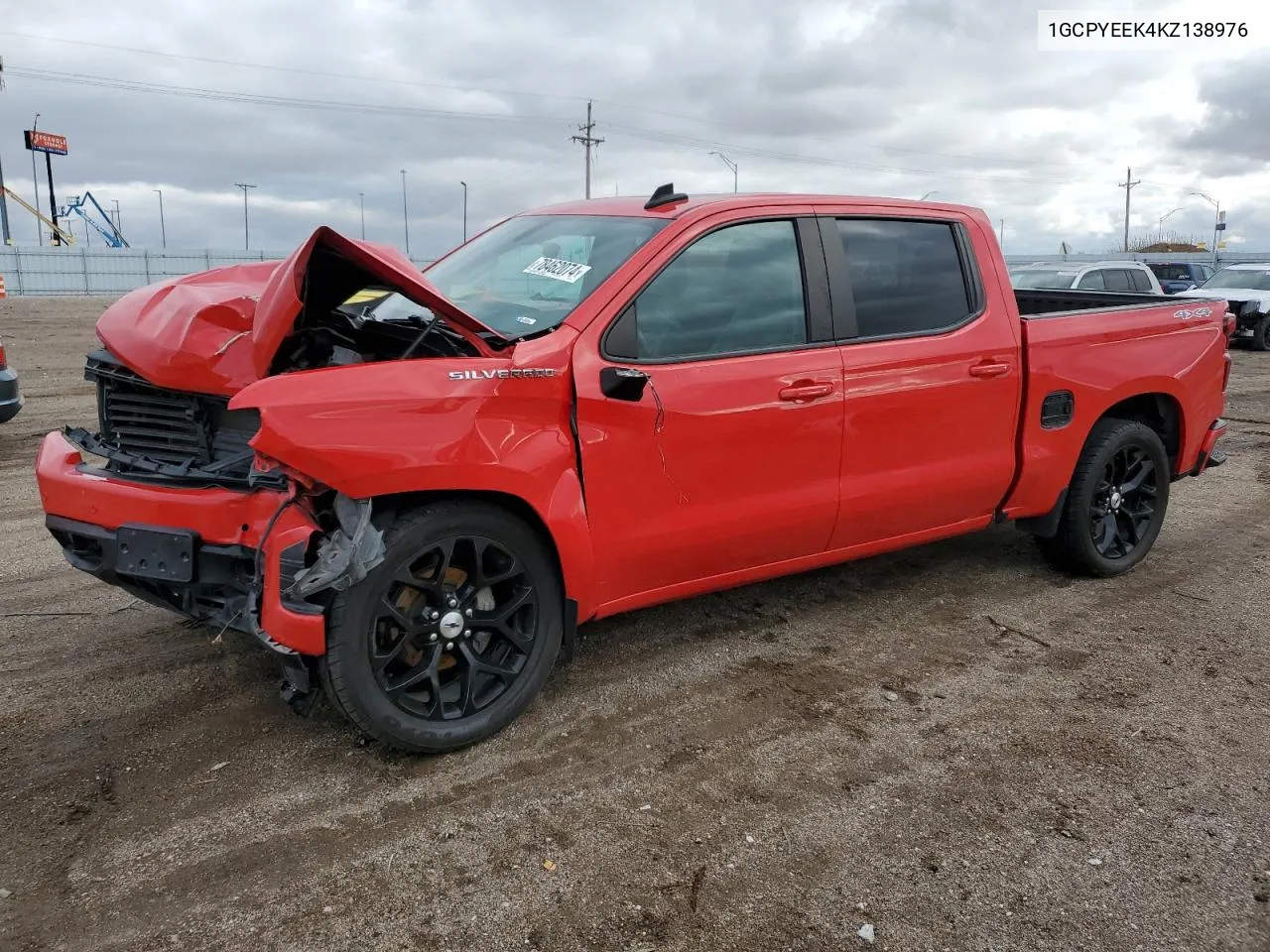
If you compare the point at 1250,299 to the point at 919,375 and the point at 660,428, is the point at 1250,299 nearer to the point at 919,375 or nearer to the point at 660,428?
the point at 919,375

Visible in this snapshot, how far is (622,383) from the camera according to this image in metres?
3.36

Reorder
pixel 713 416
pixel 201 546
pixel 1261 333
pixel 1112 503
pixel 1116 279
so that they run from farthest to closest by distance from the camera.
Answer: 1. pixel 1261 333
2. pixel 1116 279
3. pixel 1112 503
4. pixel 713 416
5. pixel 201 546

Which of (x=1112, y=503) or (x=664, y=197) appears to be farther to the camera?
(x=1112, y=503)

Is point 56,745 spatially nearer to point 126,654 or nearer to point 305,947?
point 126,654

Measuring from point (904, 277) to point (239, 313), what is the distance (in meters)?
2.74

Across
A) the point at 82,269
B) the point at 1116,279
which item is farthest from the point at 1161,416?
the point at 82,269

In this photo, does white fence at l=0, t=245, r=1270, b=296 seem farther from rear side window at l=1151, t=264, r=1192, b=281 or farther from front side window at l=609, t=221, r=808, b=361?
front side window at l=609, t=221, r=808, b=361

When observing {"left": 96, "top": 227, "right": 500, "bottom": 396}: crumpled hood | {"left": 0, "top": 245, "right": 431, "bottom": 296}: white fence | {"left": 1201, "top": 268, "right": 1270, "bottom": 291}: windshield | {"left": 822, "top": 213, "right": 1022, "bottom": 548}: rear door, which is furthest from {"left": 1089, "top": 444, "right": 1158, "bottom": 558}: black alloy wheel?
{"left": 0, "top": 245, "right": 431, "bottom": 296}: white fence

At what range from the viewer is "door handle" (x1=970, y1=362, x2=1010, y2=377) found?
431cm

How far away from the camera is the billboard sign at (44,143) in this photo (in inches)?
2783

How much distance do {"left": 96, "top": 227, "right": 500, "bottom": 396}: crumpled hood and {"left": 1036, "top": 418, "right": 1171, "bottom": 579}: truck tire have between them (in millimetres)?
3286

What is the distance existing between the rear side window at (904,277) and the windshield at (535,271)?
95cm

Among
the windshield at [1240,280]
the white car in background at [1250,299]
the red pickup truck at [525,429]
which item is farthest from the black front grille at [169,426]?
the windshield at [1240,280]

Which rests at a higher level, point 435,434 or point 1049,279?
point 1049,279
